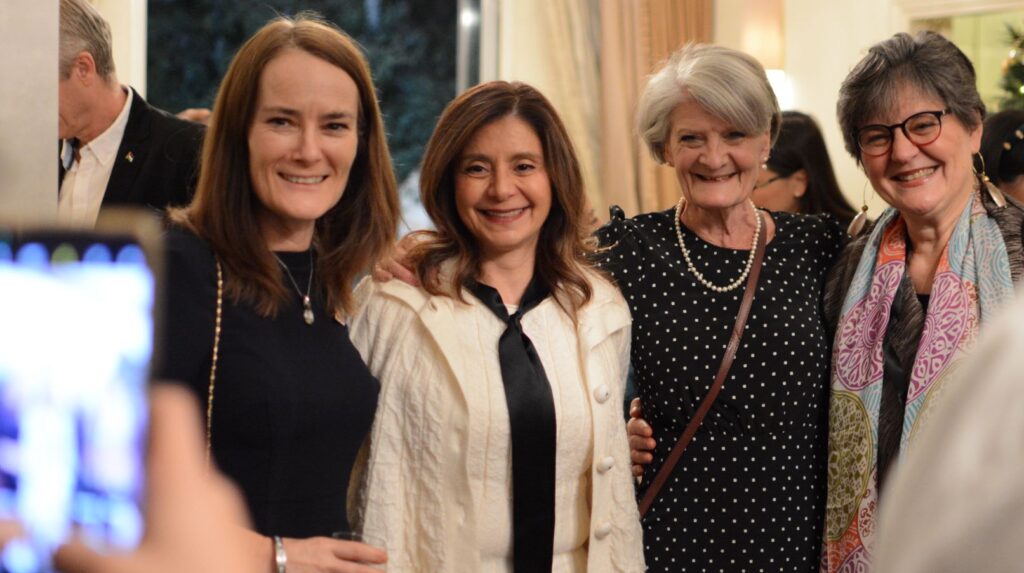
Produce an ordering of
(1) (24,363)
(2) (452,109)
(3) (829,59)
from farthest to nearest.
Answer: (3) (829,59) < (2) (452,109) < (1) (24,363)

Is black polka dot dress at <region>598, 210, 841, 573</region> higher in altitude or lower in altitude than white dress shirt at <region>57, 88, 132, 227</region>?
lower

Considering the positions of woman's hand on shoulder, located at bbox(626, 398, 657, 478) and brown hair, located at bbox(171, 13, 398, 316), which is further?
woman's hand on shoulder, located at bbox(626, 398, 657, 478)

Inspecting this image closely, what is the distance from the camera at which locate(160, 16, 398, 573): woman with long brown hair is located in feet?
5.85

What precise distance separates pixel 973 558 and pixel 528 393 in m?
1.70

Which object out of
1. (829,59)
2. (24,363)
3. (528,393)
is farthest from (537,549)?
(829,59)

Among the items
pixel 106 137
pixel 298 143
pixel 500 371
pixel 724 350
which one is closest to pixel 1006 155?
pixel 724 350

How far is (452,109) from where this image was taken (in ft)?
7.79

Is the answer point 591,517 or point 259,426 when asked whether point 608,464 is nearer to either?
point 591,517

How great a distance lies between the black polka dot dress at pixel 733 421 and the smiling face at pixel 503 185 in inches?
13.2

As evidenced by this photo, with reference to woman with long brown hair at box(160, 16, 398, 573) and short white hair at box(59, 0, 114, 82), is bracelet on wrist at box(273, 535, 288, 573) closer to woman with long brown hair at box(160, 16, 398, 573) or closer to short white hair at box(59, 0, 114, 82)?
woman with long brown hair at box(160, 16, 398, 573)

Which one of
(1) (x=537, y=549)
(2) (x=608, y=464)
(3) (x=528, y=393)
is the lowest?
(1) (x=537, y=549)

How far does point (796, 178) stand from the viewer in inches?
171

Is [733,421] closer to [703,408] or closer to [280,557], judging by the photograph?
[703,408]

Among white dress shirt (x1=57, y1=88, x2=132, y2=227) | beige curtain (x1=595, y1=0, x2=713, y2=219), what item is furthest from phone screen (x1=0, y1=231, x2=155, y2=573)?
beige curtain (x1=595, y1=0, x2=713, y2=219)
